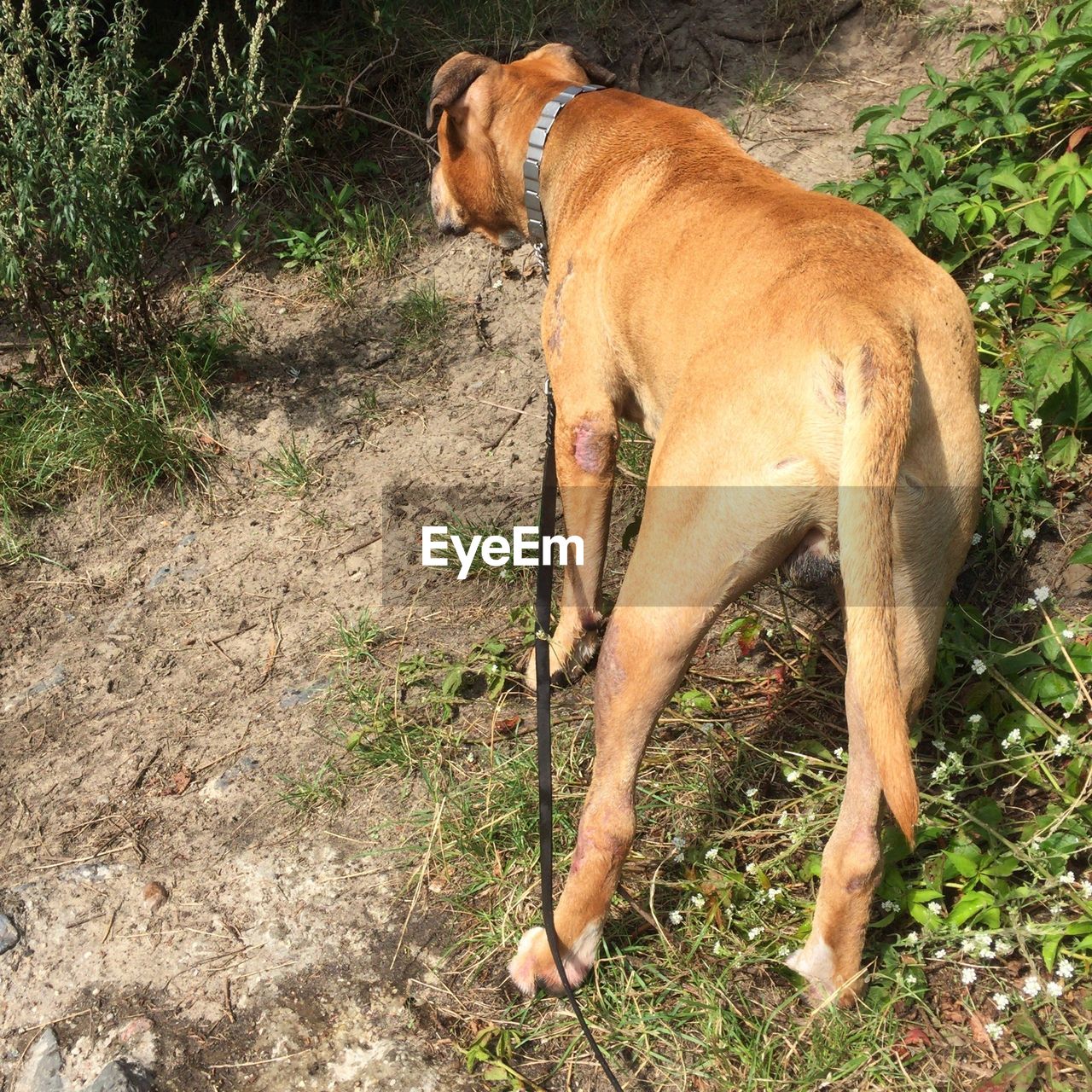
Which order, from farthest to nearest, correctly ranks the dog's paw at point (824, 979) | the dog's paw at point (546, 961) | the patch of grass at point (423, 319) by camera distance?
the patch of grass at point (423, 319)
the dog's paw at point (546, 961)
the dog's paw at point (824, 979)

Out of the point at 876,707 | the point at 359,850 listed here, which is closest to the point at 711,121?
the point at 876,707

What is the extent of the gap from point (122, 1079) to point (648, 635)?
1.81 metres

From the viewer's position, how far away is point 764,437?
7.66 feet

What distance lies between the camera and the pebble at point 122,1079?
9.33ft

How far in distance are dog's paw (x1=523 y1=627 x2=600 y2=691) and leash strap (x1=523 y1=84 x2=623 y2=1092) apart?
274 mm

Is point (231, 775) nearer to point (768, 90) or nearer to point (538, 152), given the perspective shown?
point (538, 152)

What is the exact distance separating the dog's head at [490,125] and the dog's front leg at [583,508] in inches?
43.7

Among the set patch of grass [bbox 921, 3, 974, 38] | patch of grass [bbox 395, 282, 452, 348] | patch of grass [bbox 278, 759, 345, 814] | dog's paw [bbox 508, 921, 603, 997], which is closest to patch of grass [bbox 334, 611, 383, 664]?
patch of grass [bbox 278, 759, 345, 814]

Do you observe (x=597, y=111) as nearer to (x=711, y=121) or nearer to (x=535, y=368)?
(x=711, y=121)

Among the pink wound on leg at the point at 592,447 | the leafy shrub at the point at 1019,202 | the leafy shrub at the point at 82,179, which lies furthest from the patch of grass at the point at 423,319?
the pink wound on leg at the point at 592,447

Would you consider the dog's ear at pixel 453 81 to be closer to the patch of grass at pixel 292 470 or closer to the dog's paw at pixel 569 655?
the patch of grass at pixel 292 470

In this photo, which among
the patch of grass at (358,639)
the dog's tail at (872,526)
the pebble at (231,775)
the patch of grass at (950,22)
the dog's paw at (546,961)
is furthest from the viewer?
the patch of grass at (950,22)

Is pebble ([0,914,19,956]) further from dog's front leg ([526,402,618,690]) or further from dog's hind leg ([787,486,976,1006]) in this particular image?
dog's hind leg ([787,486,976,1006])

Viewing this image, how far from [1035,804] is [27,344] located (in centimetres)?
496
